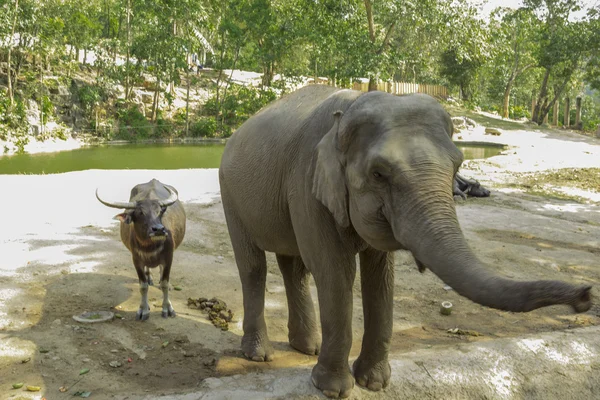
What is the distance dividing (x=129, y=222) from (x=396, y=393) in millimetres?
3598

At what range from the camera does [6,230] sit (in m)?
9.54

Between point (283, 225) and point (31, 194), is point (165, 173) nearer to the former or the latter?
point (31, 194)

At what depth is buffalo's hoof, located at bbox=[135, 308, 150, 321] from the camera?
6504 mm

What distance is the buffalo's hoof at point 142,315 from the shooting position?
21.3 feet

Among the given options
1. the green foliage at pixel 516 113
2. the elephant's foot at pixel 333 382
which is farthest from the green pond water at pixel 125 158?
the green foliage at pixel 516 113

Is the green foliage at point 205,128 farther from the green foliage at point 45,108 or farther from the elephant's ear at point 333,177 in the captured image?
the elephant's ear at point 333,177

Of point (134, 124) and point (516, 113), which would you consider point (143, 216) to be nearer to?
point (134, 124)

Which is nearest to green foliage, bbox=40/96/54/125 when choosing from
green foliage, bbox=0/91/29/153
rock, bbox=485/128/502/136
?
green foliage, bbox=0/91/29/153

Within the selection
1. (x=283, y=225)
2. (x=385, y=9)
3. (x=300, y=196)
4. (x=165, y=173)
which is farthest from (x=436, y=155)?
(x=385, y=9)

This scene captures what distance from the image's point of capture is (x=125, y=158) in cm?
2711

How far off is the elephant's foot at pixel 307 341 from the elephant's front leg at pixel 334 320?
1157mm

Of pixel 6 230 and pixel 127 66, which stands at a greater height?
pixel 127 66

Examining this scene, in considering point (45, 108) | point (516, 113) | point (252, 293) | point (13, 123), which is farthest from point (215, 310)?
point (516, 113)

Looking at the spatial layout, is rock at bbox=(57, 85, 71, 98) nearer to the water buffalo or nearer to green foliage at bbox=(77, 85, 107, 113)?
green foliage at bbox=(77, 85, 107, 113)
